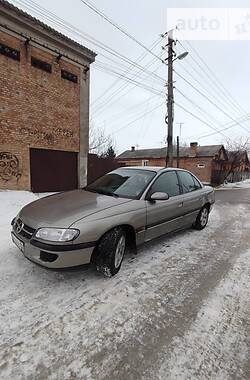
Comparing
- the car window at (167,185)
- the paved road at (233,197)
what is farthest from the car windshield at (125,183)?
the paved road at (233,197)

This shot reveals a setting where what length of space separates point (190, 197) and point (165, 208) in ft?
3.69

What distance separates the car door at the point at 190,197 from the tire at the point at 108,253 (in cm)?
209

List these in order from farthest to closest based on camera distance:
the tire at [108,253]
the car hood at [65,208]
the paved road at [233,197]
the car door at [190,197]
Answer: the paved road at [233,197] → the car door at [190,197] → the tire at [108,253] → the car hood at [65,208]

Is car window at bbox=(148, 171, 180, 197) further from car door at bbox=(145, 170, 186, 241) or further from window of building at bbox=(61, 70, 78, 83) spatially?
window of building at bbox=(61, 70, 78, 83)

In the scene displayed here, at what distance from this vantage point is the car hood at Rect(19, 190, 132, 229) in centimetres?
298

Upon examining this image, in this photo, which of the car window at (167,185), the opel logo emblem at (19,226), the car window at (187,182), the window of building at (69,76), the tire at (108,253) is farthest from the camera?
the window of building at (69,76)

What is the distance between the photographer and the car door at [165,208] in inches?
154

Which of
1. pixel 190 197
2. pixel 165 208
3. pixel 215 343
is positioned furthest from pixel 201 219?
pixel 215 343

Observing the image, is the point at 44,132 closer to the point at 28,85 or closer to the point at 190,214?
the point at 28,85

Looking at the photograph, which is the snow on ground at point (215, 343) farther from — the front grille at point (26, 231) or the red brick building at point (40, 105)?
the red brick building at point (40, 105)

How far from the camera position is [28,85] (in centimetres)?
990

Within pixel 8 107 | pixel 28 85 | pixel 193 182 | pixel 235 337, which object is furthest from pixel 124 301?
pixel 28 85

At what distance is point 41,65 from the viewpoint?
10281 millimetres

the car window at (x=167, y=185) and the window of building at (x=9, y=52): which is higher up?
the window of building at (x=9, y=52)
